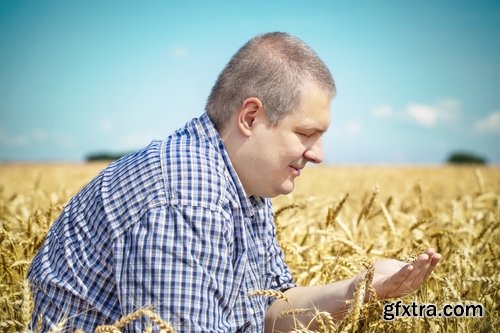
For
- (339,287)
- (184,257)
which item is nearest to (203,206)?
(184,257)

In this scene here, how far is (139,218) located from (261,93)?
561 millimetres

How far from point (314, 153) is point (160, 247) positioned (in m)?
0.62

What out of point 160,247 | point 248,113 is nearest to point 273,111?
point 248,113

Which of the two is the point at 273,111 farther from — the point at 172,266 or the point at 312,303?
the point at 312,303

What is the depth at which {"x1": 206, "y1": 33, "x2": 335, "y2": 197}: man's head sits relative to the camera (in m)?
1.91

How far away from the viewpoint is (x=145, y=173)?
182 cm

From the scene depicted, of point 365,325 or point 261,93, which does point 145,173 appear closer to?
point 261,93

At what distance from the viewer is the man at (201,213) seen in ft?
5.54

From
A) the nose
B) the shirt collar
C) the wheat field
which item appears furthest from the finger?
the shirt collar

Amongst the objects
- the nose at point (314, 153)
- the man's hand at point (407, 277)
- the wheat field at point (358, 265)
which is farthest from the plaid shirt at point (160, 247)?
the man's hand at point (407, 277)

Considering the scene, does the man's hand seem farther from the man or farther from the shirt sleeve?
the shirt sleeve

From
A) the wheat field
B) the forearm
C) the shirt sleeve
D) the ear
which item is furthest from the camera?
the forearm

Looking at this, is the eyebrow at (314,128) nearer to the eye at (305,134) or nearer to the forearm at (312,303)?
the eye at (305,134)

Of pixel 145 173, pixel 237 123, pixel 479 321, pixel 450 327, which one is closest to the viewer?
pixel 145 173
